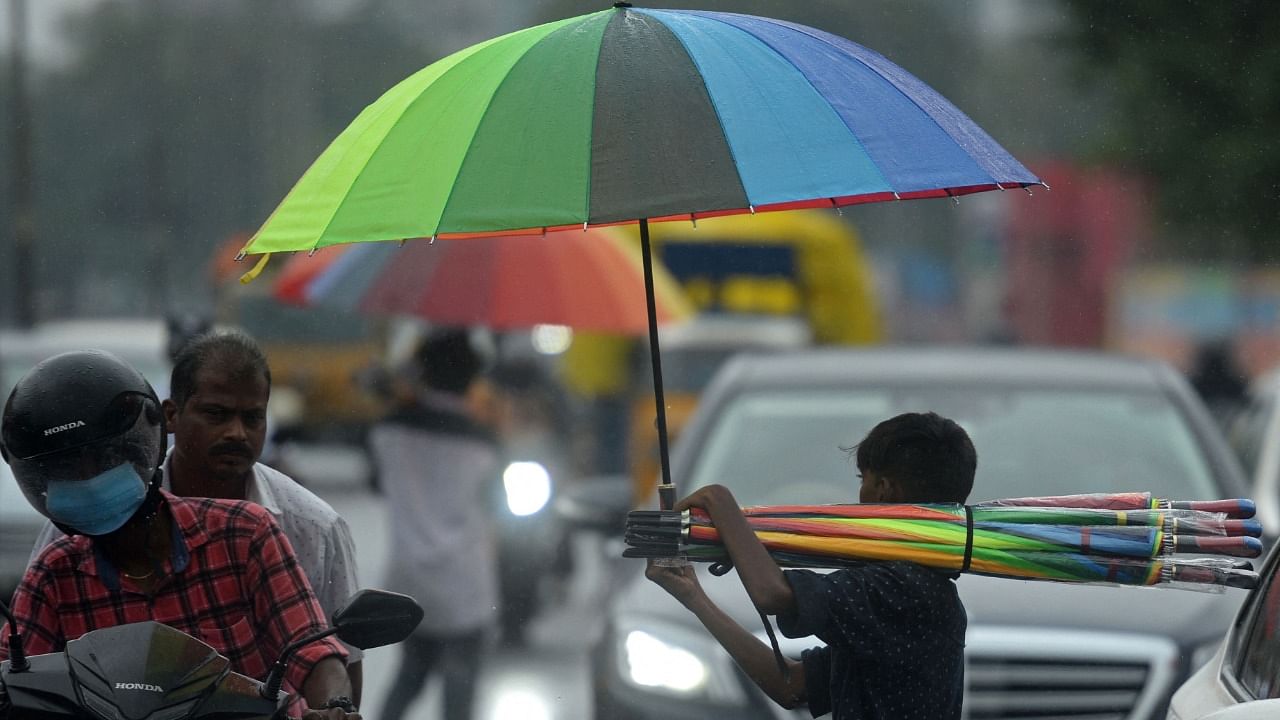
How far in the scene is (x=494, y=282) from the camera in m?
6.91

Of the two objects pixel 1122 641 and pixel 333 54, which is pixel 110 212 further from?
pixel 1122 641

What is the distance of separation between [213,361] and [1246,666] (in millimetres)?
2057

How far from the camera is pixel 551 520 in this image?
36.8ft

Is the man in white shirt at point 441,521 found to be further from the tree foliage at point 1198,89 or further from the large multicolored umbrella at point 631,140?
the tree foliage at point 1198,89

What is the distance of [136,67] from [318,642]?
21.0ft

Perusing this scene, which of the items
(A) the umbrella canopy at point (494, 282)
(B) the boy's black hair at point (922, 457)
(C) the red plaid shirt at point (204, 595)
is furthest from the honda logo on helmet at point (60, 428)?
(A) the umbrella canopy at point (494, 282)

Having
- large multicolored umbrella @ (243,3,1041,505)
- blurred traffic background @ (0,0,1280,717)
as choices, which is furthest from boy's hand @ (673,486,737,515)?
blurred traffic background @ (0,0,1280,717)

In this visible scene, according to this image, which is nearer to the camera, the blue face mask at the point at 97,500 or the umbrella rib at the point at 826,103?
the blue face mask at the point at 97,500

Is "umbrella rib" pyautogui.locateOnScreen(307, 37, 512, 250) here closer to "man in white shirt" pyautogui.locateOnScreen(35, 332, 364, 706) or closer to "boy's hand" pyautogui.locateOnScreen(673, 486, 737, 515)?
"man in white shirt" pyautogui.locateOnScreen(35, 332, 364, 706)

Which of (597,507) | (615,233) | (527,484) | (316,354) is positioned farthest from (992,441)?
(316,354)

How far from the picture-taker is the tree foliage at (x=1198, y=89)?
10734mm

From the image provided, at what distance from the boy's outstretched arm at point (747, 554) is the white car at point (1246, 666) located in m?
0.73

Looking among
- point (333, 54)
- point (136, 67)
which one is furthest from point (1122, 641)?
point (136, 67)

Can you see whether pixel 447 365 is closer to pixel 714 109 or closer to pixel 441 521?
pixel 441 521
